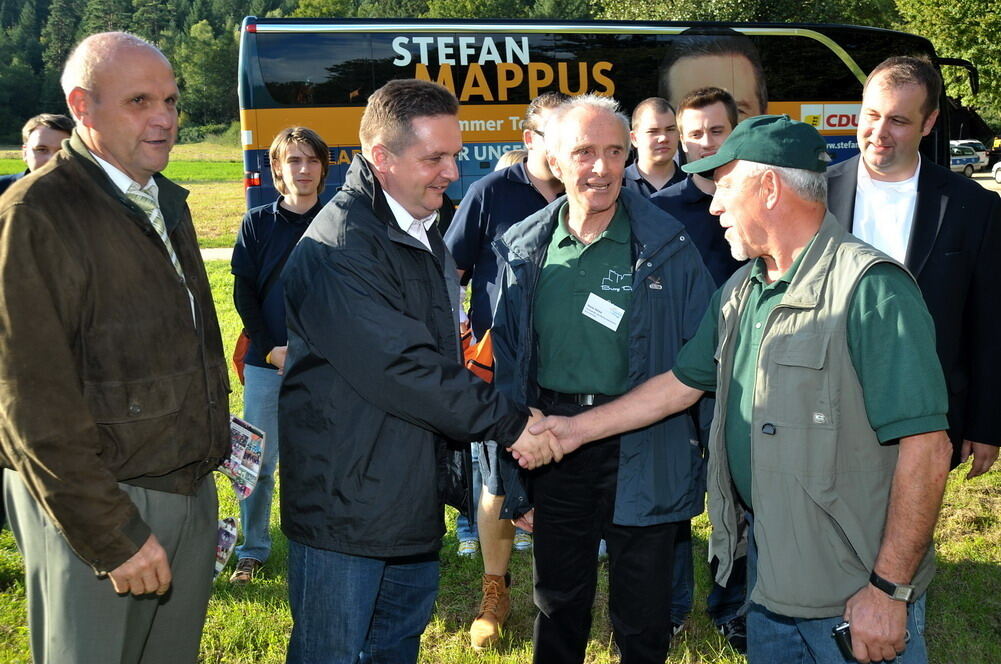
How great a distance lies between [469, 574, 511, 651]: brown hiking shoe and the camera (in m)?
3.89

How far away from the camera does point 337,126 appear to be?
13914mm

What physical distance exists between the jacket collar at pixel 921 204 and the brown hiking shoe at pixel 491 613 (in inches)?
90.3

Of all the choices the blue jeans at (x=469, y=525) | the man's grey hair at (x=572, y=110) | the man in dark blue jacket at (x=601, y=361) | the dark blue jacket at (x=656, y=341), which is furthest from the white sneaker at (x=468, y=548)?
the man's grey hair at (x=572, y=110)

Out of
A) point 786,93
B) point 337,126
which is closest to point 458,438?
point 337,126

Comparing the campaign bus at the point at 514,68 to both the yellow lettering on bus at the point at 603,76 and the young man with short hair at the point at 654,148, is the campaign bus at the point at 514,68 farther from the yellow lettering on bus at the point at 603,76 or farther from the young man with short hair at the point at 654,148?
the young man with short hair at the point at 654,148

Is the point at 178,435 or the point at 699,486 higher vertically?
the point at 178,435

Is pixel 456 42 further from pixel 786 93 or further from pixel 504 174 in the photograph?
pixel 504 174

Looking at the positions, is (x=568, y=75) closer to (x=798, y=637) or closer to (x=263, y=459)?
(x=263, y=459)

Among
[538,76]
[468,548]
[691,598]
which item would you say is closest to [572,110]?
[691,598]

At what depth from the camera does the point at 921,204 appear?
3.38 metres

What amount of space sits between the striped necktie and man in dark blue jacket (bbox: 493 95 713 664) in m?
1.28

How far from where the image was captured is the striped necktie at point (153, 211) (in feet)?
7.78

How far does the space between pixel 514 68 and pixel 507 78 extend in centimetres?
22

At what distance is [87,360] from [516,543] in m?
3.31
